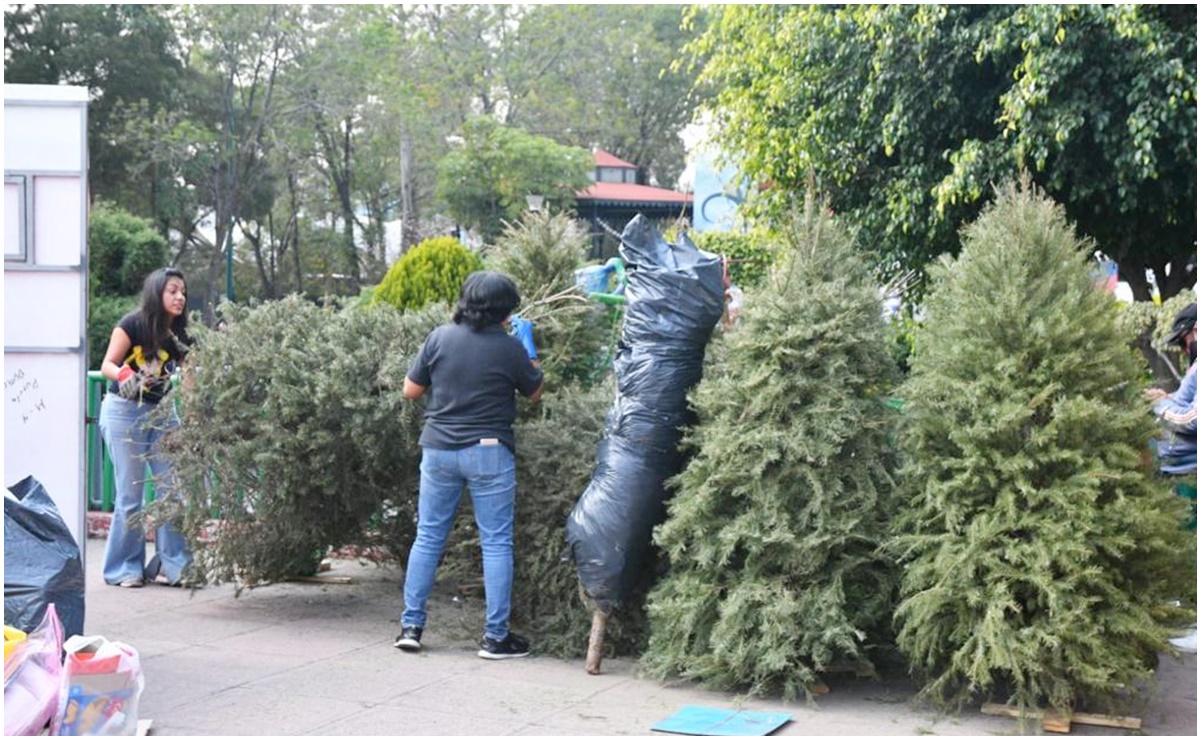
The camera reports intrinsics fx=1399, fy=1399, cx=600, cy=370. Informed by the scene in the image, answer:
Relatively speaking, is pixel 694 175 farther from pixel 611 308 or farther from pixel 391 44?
pixel 611 308

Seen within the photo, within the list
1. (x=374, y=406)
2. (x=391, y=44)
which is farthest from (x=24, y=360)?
(x=391, y=44)

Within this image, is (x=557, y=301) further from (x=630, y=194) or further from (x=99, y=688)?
(x=630, y=194)

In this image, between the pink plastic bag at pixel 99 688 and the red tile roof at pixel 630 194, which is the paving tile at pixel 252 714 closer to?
the pink plastic bag at pixel 99 688

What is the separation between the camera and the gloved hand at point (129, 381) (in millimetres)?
7031

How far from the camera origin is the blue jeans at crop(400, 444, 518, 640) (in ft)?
19.2

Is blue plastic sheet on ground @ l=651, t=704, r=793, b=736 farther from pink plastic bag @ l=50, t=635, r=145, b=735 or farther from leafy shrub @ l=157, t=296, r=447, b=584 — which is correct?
leafy shrub @ l=157, t=296, r=447, b=584

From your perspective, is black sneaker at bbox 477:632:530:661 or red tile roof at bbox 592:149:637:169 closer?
black sneaker at bbox 477:632:530:661

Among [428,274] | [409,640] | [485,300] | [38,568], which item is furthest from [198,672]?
[428,274]

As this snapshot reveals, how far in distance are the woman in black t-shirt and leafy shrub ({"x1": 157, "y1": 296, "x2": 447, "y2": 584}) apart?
0.54 meters

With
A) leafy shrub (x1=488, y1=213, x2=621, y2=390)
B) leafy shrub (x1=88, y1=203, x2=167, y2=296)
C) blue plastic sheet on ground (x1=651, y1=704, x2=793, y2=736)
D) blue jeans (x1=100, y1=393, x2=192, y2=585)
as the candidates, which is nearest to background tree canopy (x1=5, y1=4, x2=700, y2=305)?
leafy shrub (x1=88, y1=203, x2=167, y2=296)

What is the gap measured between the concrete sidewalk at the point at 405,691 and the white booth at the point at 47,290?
0.87 meters

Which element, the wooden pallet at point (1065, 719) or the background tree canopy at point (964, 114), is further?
the background tree canopy at point (964, 114)

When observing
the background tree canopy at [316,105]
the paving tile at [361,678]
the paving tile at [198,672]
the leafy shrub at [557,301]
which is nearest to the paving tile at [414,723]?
the paving tile at [361,678]

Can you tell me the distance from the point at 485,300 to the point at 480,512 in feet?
2.93
